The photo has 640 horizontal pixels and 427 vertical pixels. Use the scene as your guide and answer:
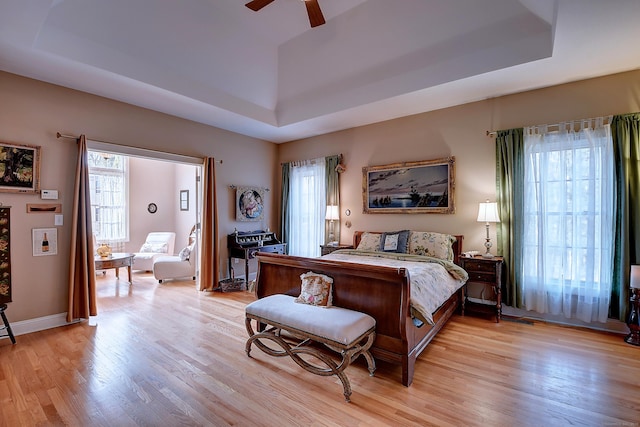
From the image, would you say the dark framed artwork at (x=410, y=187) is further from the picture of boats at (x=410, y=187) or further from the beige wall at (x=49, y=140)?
the beige wall at (x=49, y=140)

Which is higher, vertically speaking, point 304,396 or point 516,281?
point 516,281

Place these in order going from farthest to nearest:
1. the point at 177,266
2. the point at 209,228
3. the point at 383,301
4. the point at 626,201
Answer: the point at 177,266, the point at 209,228, the point at 626,201, the point at 383,301

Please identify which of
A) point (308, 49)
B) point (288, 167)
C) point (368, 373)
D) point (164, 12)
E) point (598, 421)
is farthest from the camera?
point (288, 167)

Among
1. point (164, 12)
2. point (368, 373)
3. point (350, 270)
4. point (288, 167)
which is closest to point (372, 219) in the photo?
point (288, 167)

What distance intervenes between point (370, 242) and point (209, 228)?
2.70 meters

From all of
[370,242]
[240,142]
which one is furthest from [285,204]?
[370,242]

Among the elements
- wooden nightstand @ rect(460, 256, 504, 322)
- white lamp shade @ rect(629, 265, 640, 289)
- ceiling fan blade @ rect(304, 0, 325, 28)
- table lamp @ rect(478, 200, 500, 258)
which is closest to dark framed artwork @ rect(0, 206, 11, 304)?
ceiling fan blade @ rect(304, 0, 325, 28)

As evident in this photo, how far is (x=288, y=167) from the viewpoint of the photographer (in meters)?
6.20

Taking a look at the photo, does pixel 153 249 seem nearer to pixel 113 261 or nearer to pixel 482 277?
pixel 113 261

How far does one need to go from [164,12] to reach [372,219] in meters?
3.90

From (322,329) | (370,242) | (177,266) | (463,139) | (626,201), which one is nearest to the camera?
(322,329)

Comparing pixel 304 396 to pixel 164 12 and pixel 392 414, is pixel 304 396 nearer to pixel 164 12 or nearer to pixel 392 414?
pixel 392 414

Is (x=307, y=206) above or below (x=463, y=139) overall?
below

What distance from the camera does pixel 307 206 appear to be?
5.95m
